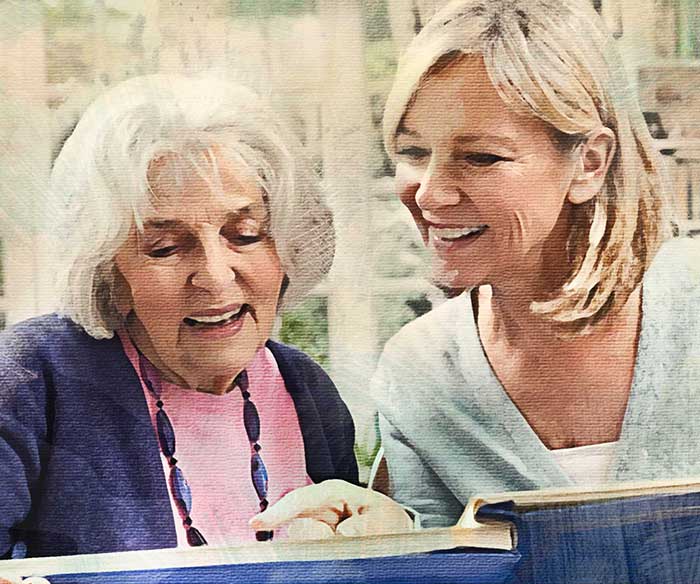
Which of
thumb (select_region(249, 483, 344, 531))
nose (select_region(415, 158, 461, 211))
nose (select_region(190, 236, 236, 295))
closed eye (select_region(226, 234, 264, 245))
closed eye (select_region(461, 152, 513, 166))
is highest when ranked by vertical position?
closed eye (select_region(461, 152, 513, 166))

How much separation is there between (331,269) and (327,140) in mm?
162

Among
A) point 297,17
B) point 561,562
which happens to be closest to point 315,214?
point 297,17

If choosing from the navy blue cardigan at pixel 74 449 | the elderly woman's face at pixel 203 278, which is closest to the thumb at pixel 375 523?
the navy blue cardigan at pixel 74 449

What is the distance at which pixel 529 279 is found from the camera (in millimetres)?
1163

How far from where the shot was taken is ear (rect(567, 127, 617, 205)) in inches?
45.4

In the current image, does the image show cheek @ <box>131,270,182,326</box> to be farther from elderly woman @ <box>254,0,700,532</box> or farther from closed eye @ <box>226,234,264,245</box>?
elderly woman @ <box>254,0,700,532</box>

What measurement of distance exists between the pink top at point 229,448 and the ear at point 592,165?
445 mm

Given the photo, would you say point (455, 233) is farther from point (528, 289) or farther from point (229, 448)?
point (229, 448)

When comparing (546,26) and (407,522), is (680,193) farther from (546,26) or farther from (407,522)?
(407,522)

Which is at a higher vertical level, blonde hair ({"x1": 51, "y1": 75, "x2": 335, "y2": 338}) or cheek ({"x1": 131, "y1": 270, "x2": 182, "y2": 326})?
blonde hair ({"x1": 51, "y1": 75, "x2": 335, "y2": 338})

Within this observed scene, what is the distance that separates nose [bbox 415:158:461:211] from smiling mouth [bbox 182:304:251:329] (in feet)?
0.88

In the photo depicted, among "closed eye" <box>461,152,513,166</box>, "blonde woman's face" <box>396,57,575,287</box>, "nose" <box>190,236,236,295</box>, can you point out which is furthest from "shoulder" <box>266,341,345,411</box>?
"closed eye" <box>461,152,513,166</box>

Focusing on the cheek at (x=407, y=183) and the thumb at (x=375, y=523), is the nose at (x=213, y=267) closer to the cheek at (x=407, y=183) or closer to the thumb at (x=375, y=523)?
the cheek at (x=407, y=183)

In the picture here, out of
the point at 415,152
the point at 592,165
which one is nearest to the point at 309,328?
the point at 415,152
